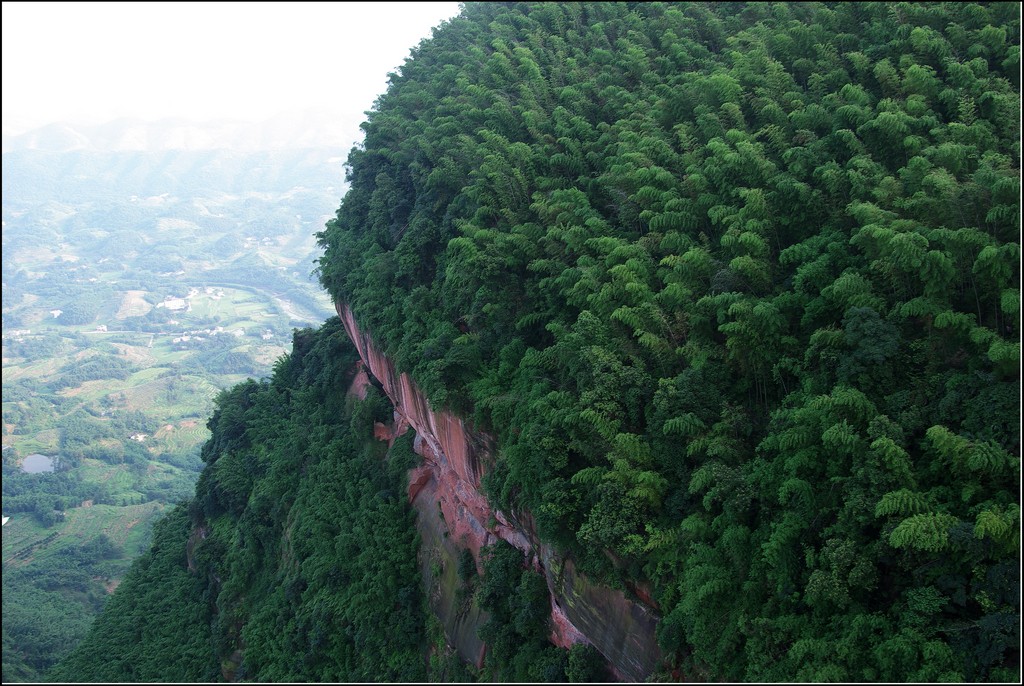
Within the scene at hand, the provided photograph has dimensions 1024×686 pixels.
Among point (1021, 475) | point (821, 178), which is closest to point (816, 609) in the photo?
point (1021, 475)

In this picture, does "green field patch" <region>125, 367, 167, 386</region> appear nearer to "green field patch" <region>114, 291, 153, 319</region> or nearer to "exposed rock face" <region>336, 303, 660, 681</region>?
"green field patch" <region>114, 291, 153, 319</region>

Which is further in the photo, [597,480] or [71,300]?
[71,300]

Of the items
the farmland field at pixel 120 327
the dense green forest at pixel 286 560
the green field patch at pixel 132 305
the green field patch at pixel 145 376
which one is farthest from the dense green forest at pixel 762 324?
the green field patch at pixel 132 305

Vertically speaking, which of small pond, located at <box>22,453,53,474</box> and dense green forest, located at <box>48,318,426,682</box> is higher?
small pond, located at <box>22,453,53,474</box>

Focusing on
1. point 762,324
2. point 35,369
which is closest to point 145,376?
point 35,369

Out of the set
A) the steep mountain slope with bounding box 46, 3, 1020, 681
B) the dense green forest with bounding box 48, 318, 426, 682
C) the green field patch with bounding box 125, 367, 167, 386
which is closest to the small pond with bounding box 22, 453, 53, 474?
the green field patch with bounding box 125, 367, 167, 386

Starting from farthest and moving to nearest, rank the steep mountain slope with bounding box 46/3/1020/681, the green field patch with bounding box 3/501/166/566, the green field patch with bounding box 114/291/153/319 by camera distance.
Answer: the green field patch with bounding box 114/291/153/319 → the green field patch with bounding box 3/501/166/566 → the steep mountain slope with bounding box 46/3/1020/681

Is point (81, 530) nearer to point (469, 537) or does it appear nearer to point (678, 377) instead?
point (469, 537)

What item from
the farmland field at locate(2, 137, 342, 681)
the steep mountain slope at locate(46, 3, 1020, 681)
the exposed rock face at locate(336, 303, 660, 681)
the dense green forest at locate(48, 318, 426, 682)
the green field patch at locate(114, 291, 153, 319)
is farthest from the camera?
the green field patch at locate(114, 291, 153, 319)

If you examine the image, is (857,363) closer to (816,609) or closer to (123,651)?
(816,609)
